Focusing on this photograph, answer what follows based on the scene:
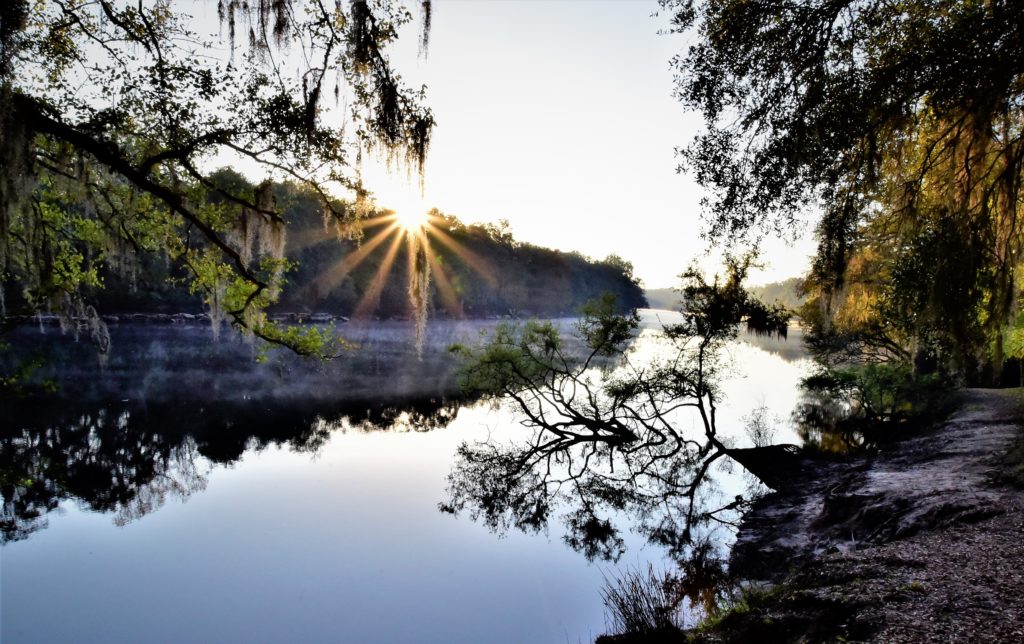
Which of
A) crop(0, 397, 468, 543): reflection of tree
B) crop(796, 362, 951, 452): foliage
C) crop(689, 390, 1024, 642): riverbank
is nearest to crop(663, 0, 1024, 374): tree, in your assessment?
crop(689, 390, 1024, 642): riverbank

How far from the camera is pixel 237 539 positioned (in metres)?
10.1

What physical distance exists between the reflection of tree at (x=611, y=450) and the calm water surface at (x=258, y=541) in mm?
802

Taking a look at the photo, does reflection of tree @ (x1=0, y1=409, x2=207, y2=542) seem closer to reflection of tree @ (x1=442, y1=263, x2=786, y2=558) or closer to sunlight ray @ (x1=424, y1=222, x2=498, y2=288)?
reflection of tree @ (x1=442, y1=263, x2=786, y2=558)

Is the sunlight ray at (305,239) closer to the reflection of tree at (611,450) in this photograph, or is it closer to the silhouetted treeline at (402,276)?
the silhouetted treeline at (402,276)

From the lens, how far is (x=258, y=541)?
10.1 m

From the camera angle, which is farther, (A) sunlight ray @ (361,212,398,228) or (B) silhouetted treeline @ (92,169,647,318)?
(B) silhouetted treeline @ (92,169,647,318)

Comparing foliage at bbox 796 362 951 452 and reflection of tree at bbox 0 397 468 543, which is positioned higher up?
foliage at bbox 796 362 951 452

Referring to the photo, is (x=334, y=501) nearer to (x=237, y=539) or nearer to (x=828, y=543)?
(x=237, y=539)

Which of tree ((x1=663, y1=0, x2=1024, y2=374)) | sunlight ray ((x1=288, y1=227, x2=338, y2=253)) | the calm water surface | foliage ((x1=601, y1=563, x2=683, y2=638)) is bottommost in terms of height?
the calm water surface

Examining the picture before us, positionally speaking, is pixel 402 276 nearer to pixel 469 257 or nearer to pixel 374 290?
pixel 374 290

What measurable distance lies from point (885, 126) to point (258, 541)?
11.8m

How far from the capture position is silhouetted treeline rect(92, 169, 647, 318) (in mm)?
44094

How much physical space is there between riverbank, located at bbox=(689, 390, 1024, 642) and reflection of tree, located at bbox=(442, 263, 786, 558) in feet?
6.83

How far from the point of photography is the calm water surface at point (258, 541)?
7.52 metres
